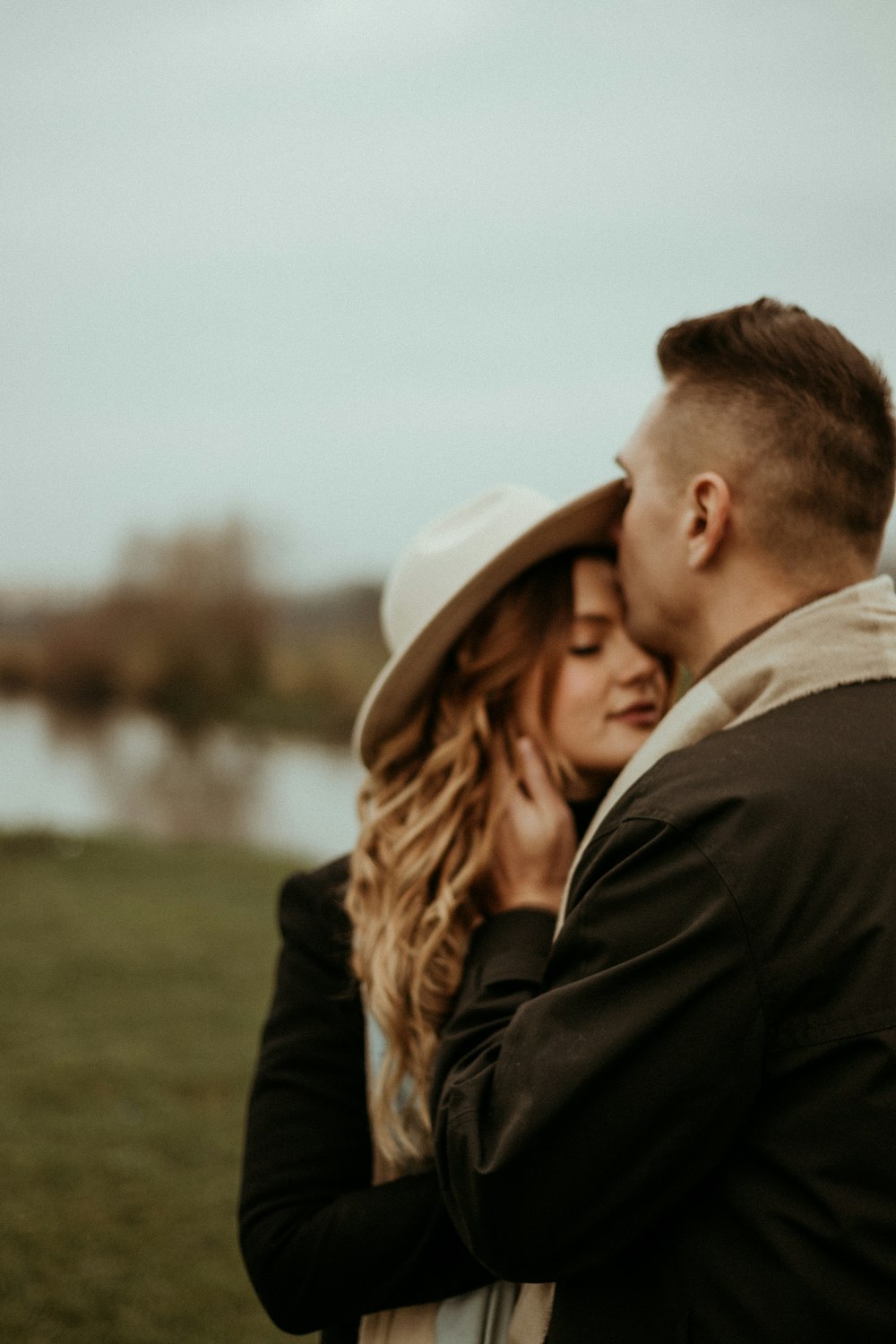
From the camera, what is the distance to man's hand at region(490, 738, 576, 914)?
6.54ft

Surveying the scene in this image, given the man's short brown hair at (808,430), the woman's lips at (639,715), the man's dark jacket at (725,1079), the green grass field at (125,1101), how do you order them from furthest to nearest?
the green grass field at (125,1101), the woman's lips at (639,715), the man's short brown hair at (808,430), the man's dark jacket at (725,1079)

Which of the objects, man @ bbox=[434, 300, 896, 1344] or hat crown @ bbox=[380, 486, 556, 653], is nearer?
man @ bbox=[434, 300, 896, 1344]

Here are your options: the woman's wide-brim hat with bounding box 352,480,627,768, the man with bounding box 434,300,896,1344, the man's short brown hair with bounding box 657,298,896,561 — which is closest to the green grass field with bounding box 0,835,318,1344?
the woman's wide-brim hat with bounding box 352,480,627,768

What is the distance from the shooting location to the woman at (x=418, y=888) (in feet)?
6.13

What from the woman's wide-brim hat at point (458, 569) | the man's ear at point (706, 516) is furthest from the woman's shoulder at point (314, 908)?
the man's ear at point (706, 516)

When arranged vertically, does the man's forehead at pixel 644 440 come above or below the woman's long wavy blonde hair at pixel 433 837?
above

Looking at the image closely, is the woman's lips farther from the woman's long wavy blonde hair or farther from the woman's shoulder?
the woman's shoulder

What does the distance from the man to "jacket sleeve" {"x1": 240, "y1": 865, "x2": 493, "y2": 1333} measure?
0.95 feet

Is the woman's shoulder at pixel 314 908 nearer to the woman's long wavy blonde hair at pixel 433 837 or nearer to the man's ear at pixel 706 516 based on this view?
the woman's long wavy blonde hair at pixel 433 837

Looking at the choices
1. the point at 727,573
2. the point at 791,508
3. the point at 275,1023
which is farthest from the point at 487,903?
the point at 791,508

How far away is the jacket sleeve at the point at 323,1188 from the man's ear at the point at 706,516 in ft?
3.08

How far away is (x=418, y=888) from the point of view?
6.98 ft

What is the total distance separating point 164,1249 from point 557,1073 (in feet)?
12.7

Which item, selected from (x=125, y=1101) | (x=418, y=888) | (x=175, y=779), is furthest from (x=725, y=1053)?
(x=175, y=779)
